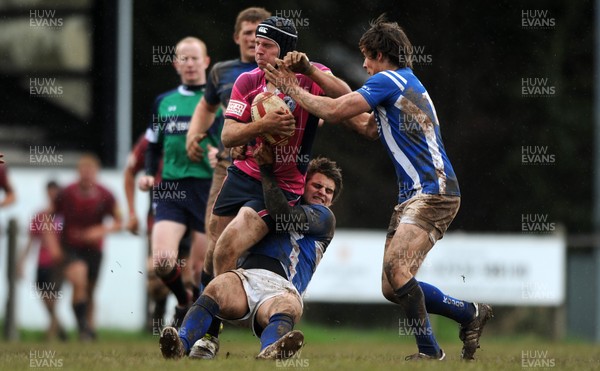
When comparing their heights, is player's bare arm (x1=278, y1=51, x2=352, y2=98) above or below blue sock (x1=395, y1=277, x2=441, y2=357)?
above

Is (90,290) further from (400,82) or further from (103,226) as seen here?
(400,82)

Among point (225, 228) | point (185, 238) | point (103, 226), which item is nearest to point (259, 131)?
point (225, 228)

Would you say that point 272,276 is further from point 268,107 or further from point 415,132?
point 415,132

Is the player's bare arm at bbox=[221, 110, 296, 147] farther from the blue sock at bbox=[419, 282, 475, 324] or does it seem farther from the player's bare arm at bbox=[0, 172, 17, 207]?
the player's bare arm at bbox=[0, 172, 17, 207]

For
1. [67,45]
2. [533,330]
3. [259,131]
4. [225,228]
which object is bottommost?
[533,330]

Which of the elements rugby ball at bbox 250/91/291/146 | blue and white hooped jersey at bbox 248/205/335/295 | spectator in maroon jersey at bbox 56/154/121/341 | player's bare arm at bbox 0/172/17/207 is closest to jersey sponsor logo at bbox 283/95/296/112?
rugby ball at bbox 250/91/291/146

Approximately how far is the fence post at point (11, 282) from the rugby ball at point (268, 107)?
26.7 ft

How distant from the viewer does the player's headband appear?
828 centimetres

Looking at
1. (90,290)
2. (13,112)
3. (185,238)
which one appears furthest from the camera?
(13,112)

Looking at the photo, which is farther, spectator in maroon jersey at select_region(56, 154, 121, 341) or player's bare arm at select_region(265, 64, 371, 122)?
spectator in maroon jersey at select_region(56, 154, 121, 341)

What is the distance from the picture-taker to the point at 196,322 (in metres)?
7.61

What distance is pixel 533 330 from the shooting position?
17.1 metres

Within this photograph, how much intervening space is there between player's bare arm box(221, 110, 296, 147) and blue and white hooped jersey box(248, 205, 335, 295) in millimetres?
586

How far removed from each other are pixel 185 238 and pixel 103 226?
4.34 metres
